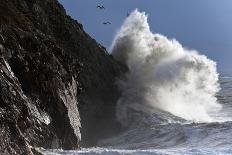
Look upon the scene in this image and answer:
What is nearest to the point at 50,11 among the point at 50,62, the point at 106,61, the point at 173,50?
the point at 106,61

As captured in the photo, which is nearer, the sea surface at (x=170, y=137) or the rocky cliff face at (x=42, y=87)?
the rocky cliff face at (x=42, y=87)

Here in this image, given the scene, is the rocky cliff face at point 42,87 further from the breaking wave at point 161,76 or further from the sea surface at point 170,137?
the breaking wave at point 161,76

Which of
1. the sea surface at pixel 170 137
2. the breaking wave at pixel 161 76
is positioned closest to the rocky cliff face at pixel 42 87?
the sea surface at pixel 170 137

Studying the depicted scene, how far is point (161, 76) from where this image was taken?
→ 39.6 metres

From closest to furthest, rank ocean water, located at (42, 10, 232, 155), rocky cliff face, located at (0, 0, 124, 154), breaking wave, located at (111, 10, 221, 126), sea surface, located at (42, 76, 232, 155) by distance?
1. rocky cliff face, located at (0, 0, 124, 154)
2. sea surface, located at (42, 76, 232, 155)
3. ocean water, located at (42, 10, 232, 155)
4. breaking wave, located at (111, 10, 221, 126)

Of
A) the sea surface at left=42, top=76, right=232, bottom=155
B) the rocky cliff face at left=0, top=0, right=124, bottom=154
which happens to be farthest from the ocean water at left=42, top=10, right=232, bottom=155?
the rocky cliff face at left=0, top=0, right=124, bottom=154

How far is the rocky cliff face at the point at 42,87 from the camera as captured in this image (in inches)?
567

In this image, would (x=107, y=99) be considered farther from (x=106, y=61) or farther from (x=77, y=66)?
(x=77, y=66)

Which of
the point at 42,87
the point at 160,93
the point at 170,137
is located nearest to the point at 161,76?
the point at 160,93

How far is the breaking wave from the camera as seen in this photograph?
37.8 metres

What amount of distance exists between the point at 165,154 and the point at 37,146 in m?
4.21

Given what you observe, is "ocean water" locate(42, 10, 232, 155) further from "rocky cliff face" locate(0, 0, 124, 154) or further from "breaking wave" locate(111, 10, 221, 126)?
"rocky cliff face" locate(0, 0, 124, 154)

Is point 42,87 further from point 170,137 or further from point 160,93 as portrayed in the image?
point 160,93

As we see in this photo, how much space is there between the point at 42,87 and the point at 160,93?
20908mm
